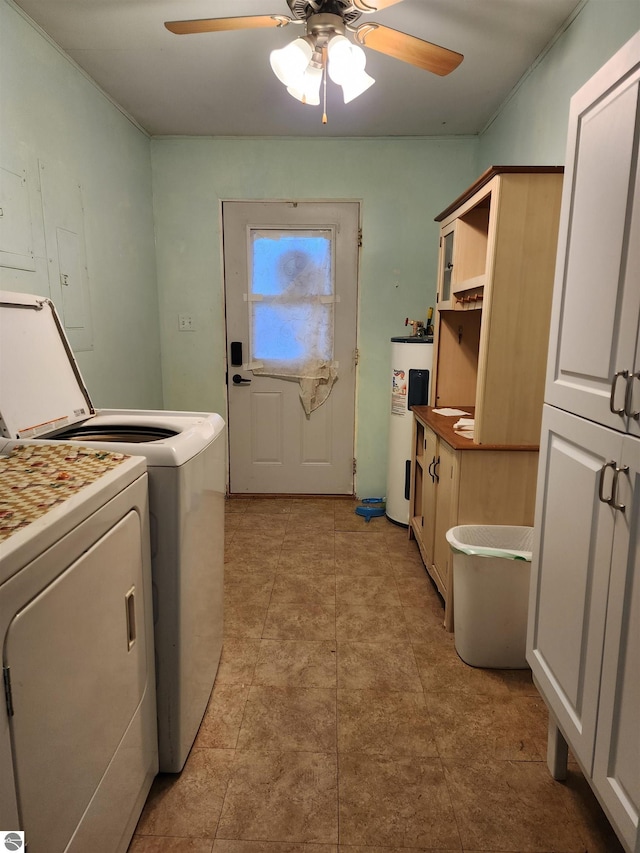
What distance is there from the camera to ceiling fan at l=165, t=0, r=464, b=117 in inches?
62.4

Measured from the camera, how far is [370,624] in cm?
220

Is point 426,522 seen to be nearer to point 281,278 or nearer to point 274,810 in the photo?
point 274,810

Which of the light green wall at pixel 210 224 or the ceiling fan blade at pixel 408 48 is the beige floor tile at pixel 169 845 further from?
the ceiling fan blade at pixel 408 48

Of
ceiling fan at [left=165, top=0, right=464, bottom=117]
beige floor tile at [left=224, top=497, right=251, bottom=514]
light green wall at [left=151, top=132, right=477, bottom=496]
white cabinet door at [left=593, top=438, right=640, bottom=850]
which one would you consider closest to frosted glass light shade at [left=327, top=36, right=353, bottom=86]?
ceiling fan at [left=165, top=0, right=464, bottom=117]

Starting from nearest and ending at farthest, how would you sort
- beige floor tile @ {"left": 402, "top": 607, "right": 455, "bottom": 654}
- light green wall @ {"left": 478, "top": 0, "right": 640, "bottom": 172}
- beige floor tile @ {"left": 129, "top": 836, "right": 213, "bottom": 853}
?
beige floor tile @ {"left": 129, "top": 836, "right": 213, "bottom": 853} → light green wall @ {"left": 478, "top": 0, "right": 640, "bottom": 172} → beige floor tile @ {"left": 402, "top": 607, "right": 455, "bottom": 654}

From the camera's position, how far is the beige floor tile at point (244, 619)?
6.97ft

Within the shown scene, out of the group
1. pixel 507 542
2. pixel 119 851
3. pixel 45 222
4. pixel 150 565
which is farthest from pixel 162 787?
pixel 45 222

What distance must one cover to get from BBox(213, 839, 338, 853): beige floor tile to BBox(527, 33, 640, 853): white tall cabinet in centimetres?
66

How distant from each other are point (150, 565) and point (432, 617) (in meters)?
1.46

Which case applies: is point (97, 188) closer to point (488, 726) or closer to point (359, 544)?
point (359, 544)

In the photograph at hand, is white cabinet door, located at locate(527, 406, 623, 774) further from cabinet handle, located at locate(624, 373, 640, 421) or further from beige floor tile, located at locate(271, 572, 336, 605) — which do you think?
beige floor tile, located at locate(271, 572, 336, 605)

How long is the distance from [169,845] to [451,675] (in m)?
1.08

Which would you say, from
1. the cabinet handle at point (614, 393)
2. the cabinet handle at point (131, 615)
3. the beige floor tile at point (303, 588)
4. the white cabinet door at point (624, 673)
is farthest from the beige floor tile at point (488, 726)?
the cabinet handle at point (614, 393)

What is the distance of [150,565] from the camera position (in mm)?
1263
